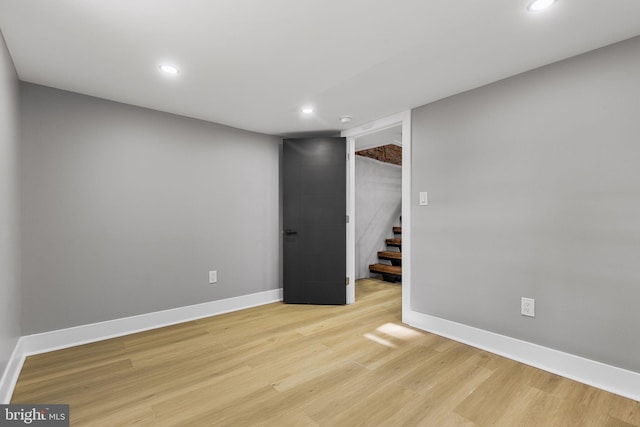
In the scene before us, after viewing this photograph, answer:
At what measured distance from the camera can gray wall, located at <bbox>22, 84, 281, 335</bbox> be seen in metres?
2.30

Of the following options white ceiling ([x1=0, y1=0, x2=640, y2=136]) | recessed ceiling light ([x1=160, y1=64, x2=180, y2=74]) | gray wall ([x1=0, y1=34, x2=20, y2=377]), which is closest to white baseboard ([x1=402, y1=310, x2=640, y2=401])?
white ceiling ([x1=0, y1=0, x2=640, y2=136])

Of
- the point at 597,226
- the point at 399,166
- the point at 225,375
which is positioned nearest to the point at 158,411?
the point at 225,375

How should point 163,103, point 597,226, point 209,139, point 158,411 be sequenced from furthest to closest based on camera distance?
1. point 209,139
2. point 163,103
3. point 597,226
4. point 158,411

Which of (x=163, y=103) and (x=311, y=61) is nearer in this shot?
(x=311, y=61)

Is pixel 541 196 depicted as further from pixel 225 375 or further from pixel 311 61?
pixel 225 375

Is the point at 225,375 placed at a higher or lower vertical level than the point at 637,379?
lower

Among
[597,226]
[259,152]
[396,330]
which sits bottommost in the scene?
[396,330]

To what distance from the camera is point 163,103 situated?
105 inches

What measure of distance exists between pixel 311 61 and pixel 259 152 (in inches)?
71.1

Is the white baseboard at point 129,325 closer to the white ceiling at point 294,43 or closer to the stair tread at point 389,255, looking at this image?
the white ceiling at point 294,43

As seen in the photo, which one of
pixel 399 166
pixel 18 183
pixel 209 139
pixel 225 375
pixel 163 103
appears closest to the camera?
pixel 225 375

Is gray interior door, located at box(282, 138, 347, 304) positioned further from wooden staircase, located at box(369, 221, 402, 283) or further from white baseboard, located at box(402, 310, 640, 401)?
wooden staircase, located at box(369, 221, 402, 283)

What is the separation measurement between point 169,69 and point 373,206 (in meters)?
3.72

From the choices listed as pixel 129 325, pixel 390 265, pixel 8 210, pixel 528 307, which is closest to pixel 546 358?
pixel 528 307
